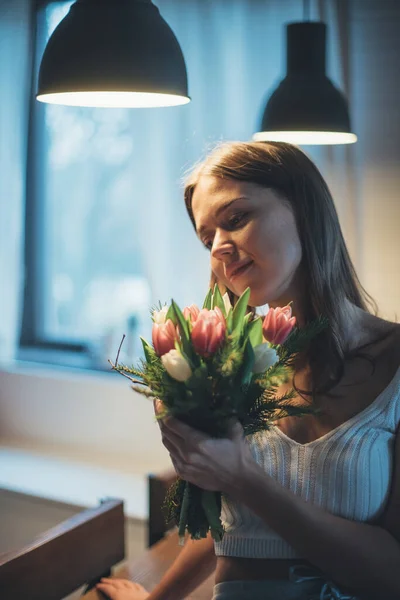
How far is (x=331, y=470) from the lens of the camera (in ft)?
5.33

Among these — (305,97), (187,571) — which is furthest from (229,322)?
(305,97)

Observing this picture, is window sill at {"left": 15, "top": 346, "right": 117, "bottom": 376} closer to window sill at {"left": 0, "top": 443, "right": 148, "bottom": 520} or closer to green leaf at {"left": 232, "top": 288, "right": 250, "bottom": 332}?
window sill at {"left": 0, "top": 443, "right": 148, "bottom": 520}

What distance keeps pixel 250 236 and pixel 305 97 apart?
1039 mm

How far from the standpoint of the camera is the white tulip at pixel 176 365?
1324 mm

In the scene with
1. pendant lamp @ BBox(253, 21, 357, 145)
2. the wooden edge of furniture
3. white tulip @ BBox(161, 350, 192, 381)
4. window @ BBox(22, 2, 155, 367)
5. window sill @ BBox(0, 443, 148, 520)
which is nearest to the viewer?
white tulip @ BBox(161, 350, 192, 381)

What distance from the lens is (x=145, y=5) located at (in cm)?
155

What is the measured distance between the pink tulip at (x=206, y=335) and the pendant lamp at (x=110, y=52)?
468mm

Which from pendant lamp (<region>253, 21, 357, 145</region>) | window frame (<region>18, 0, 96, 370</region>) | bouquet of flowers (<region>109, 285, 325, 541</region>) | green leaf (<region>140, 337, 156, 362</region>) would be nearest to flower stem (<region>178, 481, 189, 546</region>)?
bouquet of flowers (<region>109, 285, 325, 541</region>)

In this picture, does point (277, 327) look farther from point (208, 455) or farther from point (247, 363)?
point (208, 455)

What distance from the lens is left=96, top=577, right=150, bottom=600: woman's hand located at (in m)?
1.98

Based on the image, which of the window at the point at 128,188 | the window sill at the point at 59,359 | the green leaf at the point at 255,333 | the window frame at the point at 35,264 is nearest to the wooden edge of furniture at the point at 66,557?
the green leaf at the point at 255,333

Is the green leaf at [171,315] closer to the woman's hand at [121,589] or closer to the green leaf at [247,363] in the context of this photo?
the green leaf at [247,363]

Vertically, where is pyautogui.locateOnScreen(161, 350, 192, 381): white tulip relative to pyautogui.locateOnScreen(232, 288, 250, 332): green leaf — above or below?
below

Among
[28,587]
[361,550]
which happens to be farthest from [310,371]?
[28,587]
